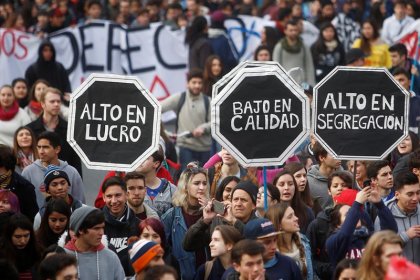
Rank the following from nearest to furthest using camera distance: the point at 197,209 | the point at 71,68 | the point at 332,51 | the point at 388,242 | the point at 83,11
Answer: the point at 388,242 → the point at 197,209 → the point at 332,51 → the point at 71,68 → the point at 83,11

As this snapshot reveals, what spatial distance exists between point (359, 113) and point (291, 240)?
1769 millimetres

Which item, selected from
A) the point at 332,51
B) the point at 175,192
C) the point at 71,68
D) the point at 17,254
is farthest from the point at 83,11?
the point at 17,254

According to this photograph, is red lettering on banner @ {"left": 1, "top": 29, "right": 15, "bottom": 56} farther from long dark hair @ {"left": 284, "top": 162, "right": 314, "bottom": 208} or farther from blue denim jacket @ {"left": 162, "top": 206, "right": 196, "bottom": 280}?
blue denim jacket @ {"left": 162, "top": 206, "right": 196, "bottom": 280}

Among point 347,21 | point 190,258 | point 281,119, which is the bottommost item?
point 190,258

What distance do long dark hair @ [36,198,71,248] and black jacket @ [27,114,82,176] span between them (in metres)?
3.51

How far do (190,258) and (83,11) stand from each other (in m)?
15.6

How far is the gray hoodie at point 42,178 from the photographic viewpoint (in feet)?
46.3

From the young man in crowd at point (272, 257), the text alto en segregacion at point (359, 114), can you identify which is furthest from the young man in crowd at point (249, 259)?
the text alto en segregacion at point (359, 114)

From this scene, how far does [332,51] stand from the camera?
22.1m

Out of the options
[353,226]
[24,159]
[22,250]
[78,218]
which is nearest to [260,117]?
[353,226]

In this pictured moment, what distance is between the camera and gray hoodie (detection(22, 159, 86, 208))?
14117 mm

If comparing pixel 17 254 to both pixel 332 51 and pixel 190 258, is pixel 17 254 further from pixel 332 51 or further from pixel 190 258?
pixel 332 51

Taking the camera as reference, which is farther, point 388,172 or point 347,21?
point 347,21

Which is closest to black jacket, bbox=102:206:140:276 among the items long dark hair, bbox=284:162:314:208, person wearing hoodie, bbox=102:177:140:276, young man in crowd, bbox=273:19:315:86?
person wearing hoodie, bbox=102:177:140:276
